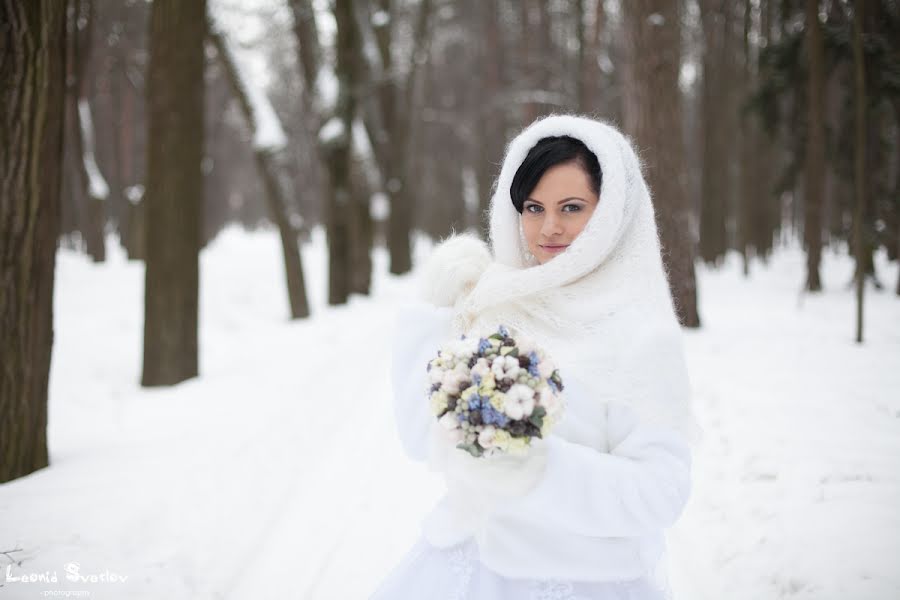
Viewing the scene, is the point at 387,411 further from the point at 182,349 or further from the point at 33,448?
the point at 33,448

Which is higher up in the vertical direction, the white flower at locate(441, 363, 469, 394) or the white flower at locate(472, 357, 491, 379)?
the white flower at locate(472, 357, 491, 379)

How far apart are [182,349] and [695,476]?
195 inches

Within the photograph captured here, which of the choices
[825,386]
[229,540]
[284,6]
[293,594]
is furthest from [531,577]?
→ [284,6]

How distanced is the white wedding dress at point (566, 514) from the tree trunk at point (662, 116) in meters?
5.63

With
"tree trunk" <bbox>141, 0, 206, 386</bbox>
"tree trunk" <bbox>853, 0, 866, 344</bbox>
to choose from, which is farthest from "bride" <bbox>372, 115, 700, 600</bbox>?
"tree trunk" <bbox>853, 0, 866, 344</bbox>

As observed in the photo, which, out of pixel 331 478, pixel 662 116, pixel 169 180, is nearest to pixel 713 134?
pixel 662 116

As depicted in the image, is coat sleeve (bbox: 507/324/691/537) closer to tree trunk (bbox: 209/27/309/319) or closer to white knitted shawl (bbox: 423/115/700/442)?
white knitted shawl (bbox: 423/115/700/442)

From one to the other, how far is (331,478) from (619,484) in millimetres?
3078

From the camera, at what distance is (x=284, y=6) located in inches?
446

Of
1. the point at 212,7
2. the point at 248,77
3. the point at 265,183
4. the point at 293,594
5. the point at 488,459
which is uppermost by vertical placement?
the point at 212,7

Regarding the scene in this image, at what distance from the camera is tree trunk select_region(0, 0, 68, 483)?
334cm

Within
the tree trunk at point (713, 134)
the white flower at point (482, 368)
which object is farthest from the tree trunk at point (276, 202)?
the tree trunk at point (713, 134)

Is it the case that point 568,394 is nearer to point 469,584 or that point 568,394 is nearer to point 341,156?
point 469,584

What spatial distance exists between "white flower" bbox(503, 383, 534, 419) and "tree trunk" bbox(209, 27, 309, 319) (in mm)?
9008
